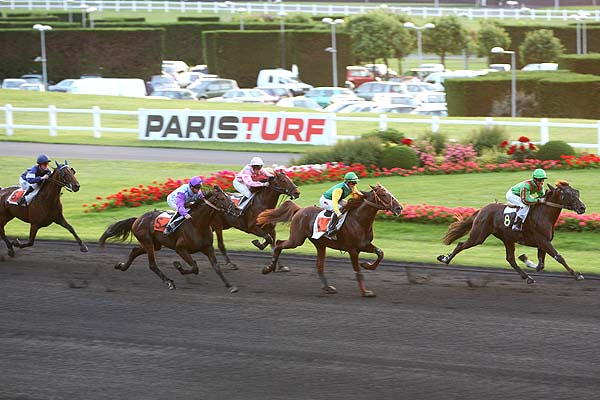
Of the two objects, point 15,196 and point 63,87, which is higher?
point 63,87

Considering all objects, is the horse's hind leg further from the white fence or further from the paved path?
the white fence

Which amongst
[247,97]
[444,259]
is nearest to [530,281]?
[444,259]

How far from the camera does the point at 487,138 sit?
81.6 ft

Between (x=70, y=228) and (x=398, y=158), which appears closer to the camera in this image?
(x=70, y=228)

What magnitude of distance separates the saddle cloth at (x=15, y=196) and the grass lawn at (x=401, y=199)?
71.5 inches

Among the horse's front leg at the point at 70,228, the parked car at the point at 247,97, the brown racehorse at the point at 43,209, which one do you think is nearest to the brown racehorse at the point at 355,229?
the horse's front leg at the point at 70,228

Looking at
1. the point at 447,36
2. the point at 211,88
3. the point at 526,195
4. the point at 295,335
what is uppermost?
the point at 447,36

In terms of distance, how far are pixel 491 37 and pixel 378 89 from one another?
15839 mm

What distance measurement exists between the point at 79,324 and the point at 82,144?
20.3m

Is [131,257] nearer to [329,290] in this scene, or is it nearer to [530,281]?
[329,290]

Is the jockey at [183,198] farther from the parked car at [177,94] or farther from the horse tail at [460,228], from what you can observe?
the parked car at [177,94]

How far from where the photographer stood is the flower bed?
70.5 feet

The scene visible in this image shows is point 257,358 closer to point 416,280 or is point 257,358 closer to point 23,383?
point 23,383

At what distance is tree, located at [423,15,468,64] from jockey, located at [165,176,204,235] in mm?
52415
